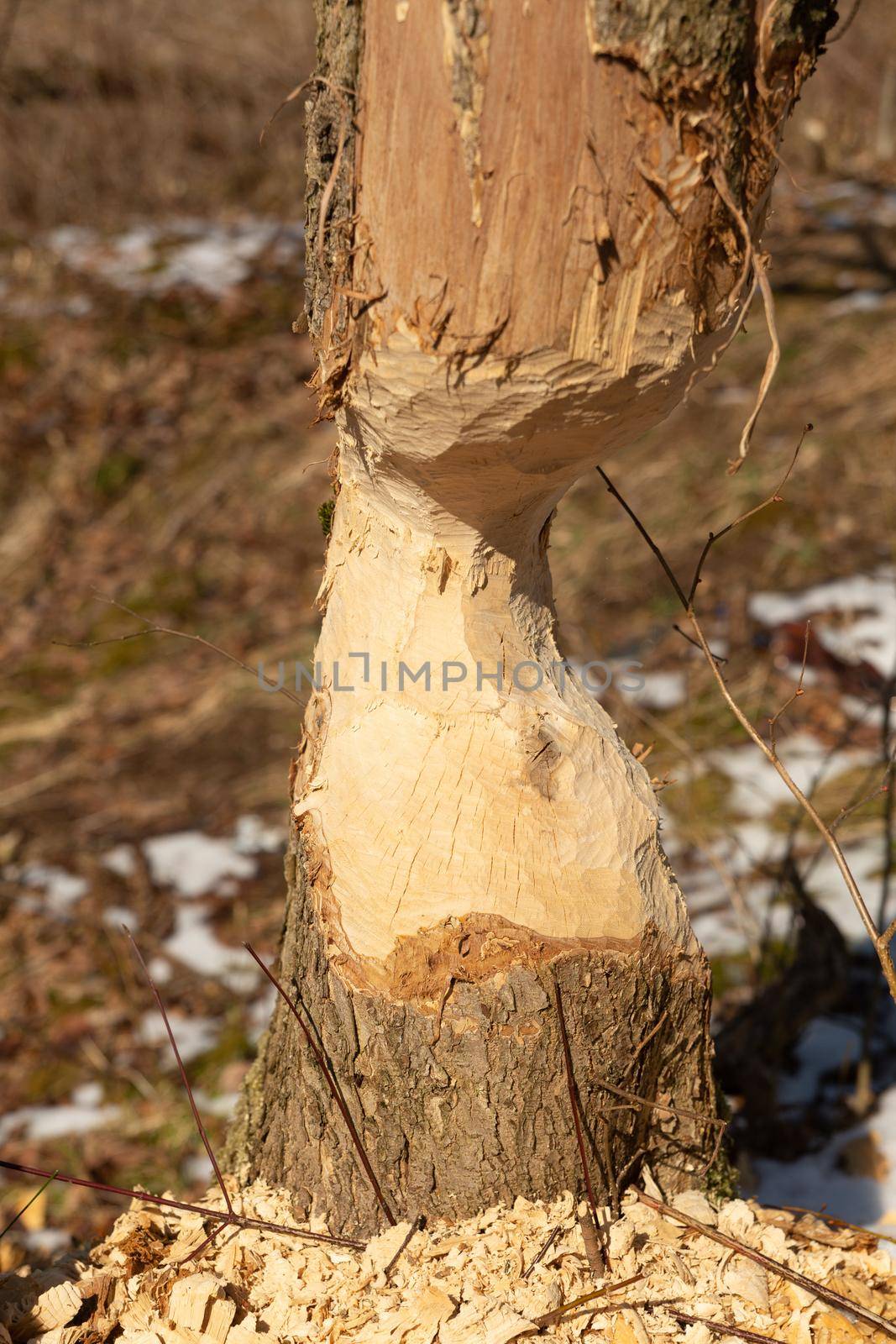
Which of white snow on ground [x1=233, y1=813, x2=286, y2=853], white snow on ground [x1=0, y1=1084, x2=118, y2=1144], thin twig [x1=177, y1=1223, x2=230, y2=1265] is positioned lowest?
thin twig [x1=177, y1=1223, x2=230, y2=1265]

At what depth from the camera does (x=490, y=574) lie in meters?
1.42

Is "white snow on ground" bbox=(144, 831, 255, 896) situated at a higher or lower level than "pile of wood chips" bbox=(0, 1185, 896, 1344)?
higher

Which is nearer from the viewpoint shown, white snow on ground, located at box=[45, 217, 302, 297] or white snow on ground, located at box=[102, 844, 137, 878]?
white snow on ground, located at box=[102, 844, 137, 878]

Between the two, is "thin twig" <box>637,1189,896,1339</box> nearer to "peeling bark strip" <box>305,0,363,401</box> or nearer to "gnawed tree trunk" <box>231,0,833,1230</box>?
"gnawed tree trunk" <box>231,0,833,1230</box>

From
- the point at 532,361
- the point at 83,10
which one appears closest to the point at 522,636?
the point at 532,361

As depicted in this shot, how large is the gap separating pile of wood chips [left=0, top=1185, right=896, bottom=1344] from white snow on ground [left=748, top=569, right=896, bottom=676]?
2375 mm

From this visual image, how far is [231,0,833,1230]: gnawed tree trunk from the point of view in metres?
1.04

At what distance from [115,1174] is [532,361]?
86.5 inches

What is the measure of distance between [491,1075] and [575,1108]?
12 centimetres

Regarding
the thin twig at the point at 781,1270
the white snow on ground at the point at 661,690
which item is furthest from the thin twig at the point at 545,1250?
the white snow on ground at the point at 661,690

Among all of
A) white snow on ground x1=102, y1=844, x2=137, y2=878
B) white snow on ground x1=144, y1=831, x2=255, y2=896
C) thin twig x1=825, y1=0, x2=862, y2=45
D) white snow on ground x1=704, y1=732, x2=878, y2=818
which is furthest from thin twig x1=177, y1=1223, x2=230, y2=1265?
white snow on ground x1=704, y1=732, x2=878, y2=818

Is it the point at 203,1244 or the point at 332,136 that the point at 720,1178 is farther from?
the point at 332,136

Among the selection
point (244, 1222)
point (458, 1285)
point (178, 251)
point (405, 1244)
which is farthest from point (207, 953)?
point (178, 251)

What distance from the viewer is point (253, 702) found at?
4176 mm
